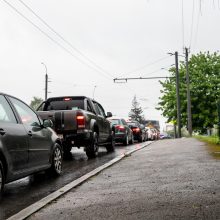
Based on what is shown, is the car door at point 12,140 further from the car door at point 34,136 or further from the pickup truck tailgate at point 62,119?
the pickup truck tailgate at point 62,119

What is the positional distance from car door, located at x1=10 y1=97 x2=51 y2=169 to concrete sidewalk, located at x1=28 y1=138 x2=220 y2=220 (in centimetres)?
96

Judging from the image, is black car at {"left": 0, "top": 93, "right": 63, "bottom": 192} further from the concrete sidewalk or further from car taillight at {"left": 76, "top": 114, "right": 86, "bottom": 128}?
car taillight at {"left": 76, "top": 114, "right": 86, "bottom": 128}

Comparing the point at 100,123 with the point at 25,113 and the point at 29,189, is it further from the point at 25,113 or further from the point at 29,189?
the point at 29,189

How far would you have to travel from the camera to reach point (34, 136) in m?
7.83

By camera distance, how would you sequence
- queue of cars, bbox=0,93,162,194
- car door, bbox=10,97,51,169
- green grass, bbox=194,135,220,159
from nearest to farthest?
queue of cars, bbox=0,93,162,194 < car door, bbox=10,97,51,169 < green grass, bbox=194,135,220,159

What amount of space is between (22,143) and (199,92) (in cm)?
4849

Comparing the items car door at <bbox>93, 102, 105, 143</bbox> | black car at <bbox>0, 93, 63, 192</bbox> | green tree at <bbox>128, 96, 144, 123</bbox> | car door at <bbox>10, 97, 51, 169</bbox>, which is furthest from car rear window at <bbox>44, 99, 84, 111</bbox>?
green tree at <bbox>128, 96, 144, 123</bbox>

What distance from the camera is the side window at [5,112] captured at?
678cm

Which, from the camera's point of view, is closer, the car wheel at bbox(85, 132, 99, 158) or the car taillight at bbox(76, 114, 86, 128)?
the car taillight at bbox(76, 114, 86, 128)

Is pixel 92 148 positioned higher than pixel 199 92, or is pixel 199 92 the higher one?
pixel 199 92

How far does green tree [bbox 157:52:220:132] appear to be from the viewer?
5325 cm

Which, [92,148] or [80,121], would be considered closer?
[80,121]

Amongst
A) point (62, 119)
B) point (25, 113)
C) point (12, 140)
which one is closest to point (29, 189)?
point (12, 140)

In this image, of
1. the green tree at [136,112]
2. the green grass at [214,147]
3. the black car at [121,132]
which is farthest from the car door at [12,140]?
the green tree at [136,112]
